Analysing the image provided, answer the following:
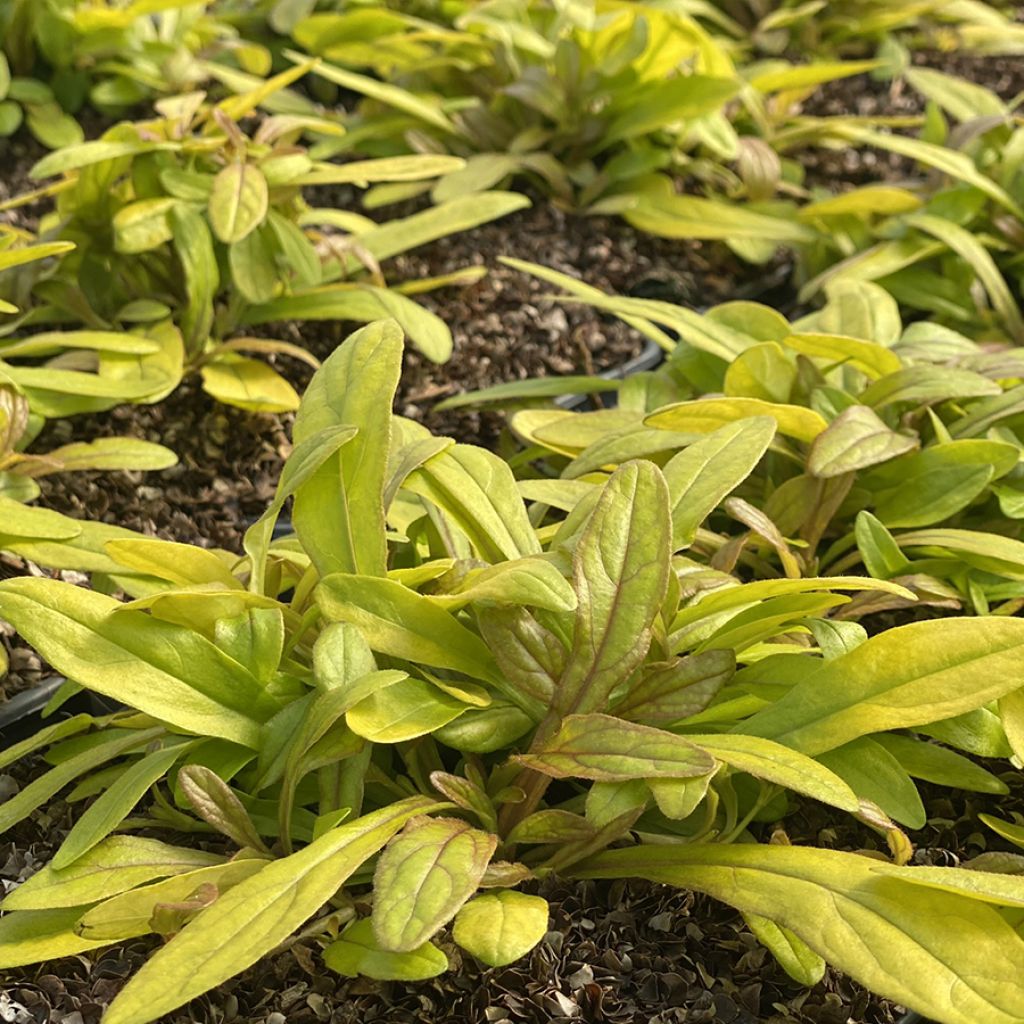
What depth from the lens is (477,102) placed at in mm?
Answer: 2369

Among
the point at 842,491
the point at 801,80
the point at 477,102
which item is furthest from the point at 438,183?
the point at 842,491

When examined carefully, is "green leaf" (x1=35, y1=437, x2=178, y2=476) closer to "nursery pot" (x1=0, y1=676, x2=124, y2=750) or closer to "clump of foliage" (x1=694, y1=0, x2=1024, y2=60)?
"nursery pot" (x1=0, y1=676, x2=124, y2=750)

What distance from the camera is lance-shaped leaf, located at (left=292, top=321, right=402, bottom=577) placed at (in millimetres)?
1109

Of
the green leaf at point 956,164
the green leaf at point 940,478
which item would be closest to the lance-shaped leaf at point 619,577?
the green leaf at point 940,478

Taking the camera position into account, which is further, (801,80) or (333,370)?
(801,80)

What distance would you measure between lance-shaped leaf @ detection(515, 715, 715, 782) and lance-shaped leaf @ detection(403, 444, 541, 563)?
22 cm

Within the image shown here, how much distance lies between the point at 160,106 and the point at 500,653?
120cm

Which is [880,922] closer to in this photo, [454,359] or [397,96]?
[454,359]

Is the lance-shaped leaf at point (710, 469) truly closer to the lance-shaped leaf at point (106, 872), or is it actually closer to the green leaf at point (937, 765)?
the green leaf at point (937, 765)

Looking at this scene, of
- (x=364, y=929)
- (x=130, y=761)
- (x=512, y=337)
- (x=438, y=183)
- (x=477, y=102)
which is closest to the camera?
(x=364, y=929)

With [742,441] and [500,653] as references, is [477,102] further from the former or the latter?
[500,653]

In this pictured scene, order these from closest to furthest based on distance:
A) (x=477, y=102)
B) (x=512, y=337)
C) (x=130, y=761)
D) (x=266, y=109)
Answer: (x=130, y=761)
(x=512, y=337)
(x=477, y=102)
(x=266, y=109)

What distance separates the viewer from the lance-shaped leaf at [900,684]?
0.97 metres

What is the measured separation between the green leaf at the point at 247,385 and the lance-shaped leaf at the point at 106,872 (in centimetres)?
77
